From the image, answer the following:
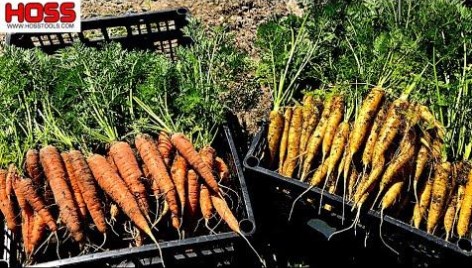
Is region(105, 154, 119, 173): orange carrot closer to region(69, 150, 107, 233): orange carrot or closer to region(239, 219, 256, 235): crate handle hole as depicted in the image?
region(69, 150, 107, 233): orange carrot

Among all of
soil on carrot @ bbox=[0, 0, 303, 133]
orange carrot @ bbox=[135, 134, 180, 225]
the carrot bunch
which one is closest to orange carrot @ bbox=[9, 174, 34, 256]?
orange carrot @ bbox=[135, 134, 180, 225]

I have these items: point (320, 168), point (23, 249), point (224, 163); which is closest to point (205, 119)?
point (224, 163)

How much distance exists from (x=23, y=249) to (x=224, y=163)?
1004 millimetres

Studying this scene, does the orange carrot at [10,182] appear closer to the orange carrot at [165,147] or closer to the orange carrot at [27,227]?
the orange carrot at [27,227]

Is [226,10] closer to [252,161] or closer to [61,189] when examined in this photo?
A: [252,161]

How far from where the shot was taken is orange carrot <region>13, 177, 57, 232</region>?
2.40 metres

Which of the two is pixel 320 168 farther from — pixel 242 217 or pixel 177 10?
pixel 177 10

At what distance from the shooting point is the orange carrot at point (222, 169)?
2.59 meters

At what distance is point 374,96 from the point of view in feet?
8.46

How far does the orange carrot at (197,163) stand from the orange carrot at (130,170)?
224 millimetres

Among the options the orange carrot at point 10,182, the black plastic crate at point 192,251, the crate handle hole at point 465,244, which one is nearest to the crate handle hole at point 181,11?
the black plastic crate at point 192,251

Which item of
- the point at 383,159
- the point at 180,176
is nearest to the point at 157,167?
the point at 180,176

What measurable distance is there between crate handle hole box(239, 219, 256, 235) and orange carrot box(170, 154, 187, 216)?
0.29m

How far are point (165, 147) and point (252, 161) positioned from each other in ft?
1.37
